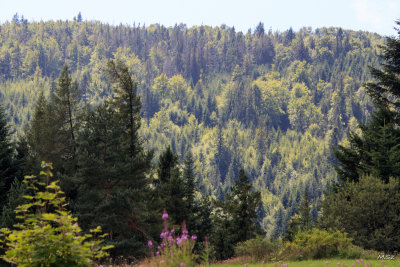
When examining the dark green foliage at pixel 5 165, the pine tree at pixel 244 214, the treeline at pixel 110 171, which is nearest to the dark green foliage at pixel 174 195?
the treeline at pixel 110 171

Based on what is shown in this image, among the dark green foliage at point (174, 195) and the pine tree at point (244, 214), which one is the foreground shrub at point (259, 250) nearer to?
the dark green foliage at point (174, 195)

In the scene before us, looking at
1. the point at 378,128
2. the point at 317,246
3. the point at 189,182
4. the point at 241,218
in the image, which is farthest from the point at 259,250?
the point at 189,182

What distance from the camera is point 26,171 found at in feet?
124

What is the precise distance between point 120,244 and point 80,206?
3.92m

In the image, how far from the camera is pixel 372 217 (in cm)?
2512

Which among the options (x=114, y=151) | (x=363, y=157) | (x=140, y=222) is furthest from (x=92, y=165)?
(x=363, y=157)

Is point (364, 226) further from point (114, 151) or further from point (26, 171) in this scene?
point (26, 171)

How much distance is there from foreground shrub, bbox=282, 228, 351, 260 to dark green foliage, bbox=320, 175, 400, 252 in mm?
5641

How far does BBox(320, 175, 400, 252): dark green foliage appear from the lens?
941 inches

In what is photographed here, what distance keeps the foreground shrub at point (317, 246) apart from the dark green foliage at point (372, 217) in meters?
5.64

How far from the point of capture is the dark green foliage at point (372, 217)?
78.4 ft

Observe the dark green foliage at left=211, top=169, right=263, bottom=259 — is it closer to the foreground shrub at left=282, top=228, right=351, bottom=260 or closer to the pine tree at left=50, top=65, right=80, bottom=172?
the pine tree at left=50, top=65, right=80, bottom=172

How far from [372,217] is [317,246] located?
795 cm

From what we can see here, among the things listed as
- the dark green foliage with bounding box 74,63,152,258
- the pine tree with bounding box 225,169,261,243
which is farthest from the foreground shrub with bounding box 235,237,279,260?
the pine tree with bounding box 225,169,261,243
